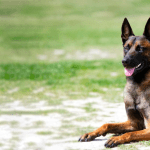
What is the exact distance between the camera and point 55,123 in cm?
723

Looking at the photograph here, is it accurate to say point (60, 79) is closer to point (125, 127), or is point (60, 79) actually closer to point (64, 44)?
point (125, 127)

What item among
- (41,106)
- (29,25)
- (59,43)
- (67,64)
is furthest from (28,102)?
(29,25)

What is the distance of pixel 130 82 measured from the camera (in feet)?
18.0

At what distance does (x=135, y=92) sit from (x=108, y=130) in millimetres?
711

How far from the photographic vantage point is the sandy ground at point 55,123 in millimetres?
5691

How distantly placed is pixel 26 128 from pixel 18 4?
32.3 m

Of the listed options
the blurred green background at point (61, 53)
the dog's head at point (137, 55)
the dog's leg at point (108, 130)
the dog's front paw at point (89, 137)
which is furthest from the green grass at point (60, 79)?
the dog's head at point (137, 55)

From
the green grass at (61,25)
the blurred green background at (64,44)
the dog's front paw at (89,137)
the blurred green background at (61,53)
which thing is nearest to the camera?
the dog's front paw at (89,137)

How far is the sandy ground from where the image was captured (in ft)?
18.7

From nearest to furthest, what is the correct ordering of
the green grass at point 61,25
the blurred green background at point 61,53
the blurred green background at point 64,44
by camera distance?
1. the blurred green background at point 61,53
2. the blurred green background at point 64,44
3. the green grass at point 61,25

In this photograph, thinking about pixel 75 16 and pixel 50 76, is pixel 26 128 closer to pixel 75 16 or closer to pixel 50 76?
pixel 50 76

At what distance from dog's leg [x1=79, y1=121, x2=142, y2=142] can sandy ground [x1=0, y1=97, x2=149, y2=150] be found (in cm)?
9

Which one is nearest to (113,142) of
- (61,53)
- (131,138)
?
(131,138)

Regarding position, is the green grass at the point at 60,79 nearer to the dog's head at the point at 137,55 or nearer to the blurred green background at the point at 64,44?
the blurred green background at the point at 64,44
